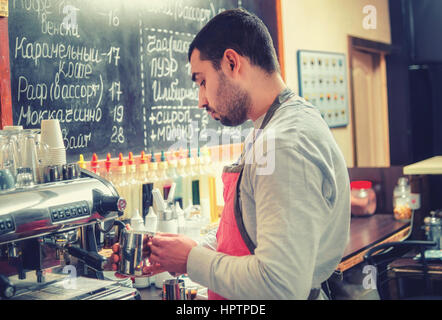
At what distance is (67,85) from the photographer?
96.2 inches

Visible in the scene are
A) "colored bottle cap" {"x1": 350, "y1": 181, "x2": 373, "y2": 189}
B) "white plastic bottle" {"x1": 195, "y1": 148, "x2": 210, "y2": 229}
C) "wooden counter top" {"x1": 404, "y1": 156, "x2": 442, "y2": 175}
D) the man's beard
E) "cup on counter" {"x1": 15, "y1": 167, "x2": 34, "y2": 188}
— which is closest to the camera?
the man's beard

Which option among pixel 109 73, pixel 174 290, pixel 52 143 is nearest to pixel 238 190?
pixel 174 290

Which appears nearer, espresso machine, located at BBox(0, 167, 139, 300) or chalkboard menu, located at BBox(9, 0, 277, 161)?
espresso machine, located at BBox(0, 167, 139, 300)

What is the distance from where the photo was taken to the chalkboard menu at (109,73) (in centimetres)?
228

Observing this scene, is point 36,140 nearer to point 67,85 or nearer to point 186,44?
point 67,85

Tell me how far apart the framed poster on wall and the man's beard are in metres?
2.97

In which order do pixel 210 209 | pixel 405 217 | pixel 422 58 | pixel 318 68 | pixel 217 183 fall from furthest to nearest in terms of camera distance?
pixel 422 58
pixel 318 68
pixel 405 217
pixel 217 183
pixel 210 209

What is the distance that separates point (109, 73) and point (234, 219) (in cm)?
154

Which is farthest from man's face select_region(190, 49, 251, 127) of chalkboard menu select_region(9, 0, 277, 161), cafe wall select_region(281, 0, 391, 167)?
cafe wall select_region(281, 0, 391, 167)

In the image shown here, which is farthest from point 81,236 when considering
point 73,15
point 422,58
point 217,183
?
point 422,58

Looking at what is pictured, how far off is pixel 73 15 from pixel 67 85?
35cm

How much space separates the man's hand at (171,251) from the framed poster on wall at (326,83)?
3.15 meters

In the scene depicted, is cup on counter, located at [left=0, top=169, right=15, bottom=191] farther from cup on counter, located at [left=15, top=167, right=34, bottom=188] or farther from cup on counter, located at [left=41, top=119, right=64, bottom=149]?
cup on counter, located at [left=41, top=119, right=64, bottom=149]

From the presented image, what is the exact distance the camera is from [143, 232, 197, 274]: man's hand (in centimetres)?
140
